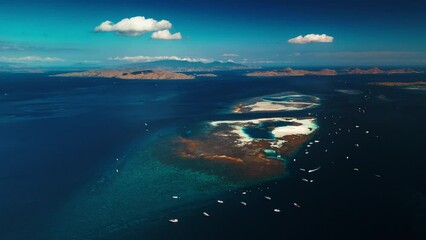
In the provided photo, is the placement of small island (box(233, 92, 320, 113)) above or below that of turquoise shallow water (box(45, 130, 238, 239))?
above

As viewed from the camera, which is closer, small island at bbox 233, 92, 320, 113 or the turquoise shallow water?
the turquoise shallow water

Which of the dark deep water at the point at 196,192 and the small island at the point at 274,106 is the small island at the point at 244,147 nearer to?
the dark deep water at the point at 196,192

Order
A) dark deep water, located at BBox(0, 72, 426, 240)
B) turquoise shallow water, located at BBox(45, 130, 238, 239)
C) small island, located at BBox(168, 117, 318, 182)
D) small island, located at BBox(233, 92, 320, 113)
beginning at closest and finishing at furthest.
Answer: dark deep water, located at BBox(0, 72, 426, 240)
turquoise shallow water, located at BBox(45, 130, 238, 239)
small island, located at BBox(168, 117, 318, 182)
small island, located at BBox(233, 92, 320, 113)

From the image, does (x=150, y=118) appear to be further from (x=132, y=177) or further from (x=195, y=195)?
(x=195, y=195)

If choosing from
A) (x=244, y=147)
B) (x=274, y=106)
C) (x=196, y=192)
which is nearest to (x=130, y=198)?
(x=196, y=192)

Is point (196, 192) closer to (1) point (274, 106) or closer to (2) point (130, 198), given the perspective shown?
(2) point (130, 198)

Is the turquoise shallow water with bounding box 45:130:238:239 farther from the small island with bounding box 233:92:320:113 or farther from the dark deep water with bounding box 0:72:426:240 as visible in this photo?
the small island with bounding box 233:92:320:113

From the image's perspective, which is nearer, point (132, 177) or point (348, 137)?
point (132, 177)

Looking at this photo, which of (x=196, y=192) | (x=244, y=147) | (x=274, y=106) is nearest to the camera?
(x=196, y=192)

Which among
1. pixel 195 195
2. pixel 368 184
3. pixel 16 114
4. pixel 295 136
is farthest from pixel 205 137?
pixel 16 114

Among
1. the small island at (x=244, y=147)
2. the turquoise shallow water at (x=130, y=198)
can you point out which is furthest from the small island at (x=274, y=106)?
the turquoise shallow water at (x=130, y=198)

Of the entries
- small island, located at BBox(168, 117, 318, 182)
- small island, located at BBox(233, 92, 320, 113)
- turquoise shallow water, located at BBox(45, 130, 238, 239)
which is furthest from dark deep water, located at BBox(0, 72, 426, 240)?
small island, located at BBox(233, 92, 320, 113)
